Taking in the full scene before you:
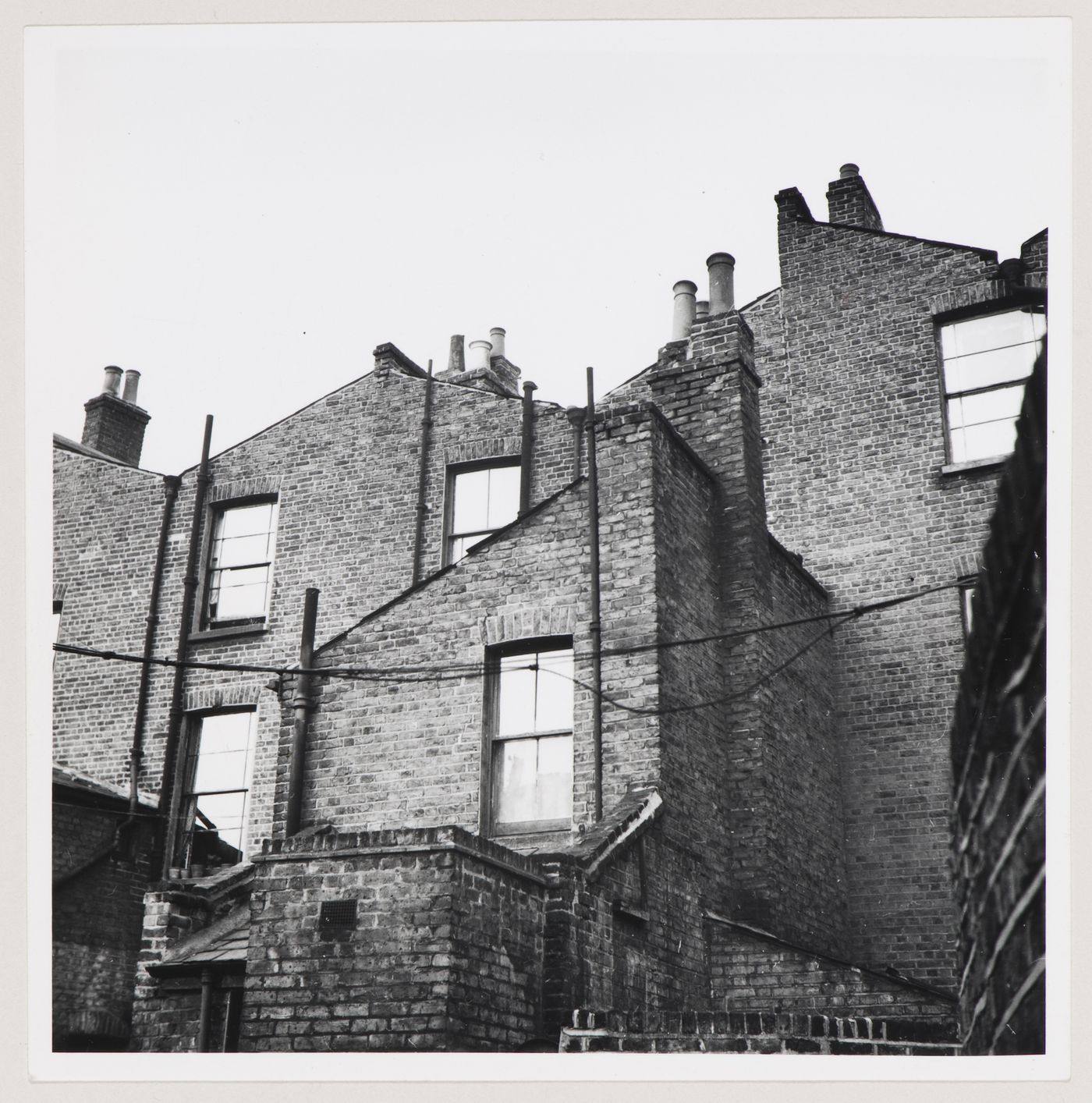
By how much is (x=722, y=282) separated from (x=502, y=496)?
403 centimetres

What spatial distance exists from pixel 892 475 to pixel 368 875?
8.24 metres

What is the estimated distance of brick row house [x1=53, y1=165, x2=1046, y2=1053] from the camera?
7.24 m

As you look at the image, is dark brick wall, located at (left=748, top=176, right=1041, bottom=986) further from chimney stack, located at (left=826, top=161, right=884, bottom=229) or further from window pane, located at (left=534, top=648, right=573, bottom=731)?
window pane, located at (left=534, top=648, right=573, bottom=731)

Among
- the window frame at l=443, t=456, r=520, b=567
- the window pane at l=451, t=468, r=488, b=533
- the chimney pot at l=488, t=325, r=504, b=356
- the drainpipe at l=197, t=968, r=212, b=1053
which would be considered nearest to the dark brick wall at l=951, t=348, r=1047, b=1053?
the drainpipe at l=197, t=968, r=212, b=1053

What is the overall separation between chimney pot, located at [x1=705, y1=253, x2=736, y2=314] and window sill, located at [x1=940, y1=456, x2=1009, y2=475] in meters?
2.98

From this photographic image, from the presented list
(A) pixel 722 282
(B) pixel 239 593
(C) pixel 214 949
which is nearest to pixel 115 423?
(B) pixel 239 593

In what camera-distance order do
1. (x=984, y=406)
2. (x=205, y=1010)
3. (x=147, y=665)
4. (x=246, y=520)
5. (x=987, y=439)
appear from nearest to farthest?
1. (x=205, y=1010)
2. (x=987, y=439)
3. (x=984, y=406)
4. (x=147, y=665)
5. (x=246, y=520)

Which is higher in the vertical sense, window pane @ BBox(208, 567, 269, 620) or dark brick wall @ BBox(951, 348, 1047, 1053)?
window pane @ BBox(208, 567, 269, 620)

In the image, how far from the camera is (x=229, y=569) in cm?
1561

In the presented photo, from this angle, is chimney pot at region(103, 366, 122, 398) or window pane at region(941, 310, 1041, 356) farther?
chimney pot at region(103, 366, 122, 398)

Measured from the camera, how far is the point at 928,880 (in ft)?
38.1

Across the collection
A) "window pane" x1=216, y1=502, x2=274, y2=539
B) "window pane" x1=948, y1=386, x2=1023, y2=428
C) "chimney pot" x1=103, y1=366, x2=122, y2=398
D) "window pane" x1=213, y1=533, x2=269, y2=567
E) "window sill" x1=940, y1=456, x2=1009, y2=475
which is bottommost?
"window pane" x1=213, y1=533, x2=269, y2=567

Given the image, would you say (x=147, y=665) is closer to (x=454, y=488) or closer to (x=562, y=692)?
(x=454, y=488)
